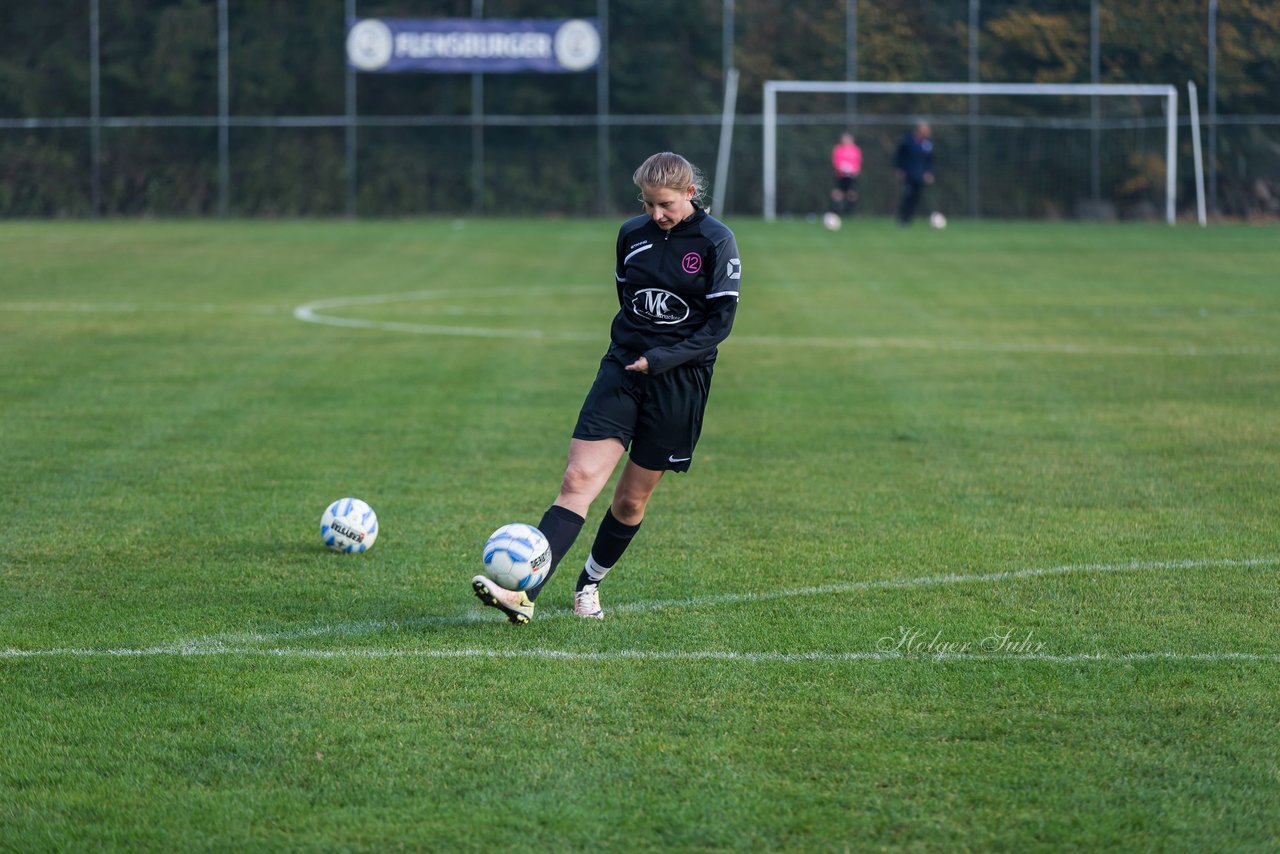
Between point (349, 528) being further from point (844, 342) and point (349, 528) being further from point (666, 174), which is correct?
point (844, 342)

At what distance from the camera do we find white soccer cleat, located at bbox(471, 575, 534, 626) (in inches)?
245

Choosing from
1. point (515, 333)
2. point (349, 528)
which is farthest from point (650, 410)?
point (515, 333)

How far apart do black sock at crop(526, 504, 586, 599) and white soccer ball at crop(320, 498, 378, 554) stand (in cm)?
136

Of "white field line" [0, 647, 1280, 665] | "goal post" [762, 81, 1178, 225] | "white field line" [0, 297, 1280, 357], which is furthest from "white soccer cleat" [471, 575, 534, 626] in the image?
"goal post" [762, 81, 1178, 225]

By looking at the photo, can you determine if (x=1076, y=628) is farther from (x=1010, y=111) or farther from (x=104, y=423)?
(x=1010, y=111)

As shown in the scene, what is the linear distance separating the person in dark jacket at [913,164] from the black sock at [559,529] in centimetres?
3077

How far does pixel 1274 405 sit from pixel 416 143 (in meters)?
32.9

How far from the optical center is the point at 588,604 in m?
6.58

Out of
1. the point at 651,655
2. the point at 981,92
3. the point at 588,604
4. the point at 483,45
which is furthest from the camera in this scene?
the point at 483,45

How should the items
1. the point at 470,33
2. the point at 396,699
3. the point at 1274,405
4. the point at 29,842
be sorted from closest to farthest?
the point at 29,842
the point at 396,699
the point at 1274,405
the point at 470,33

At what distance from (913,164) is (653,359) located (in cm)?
3144

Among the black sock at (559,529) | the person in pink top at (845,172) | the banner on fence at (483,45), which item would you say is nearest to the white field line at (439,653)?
the black sock at (559,529)

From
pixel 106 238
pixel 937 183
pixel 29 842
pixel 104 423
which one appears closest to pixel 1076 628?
pixel 29 842

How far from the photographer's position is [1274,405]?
12148mm
